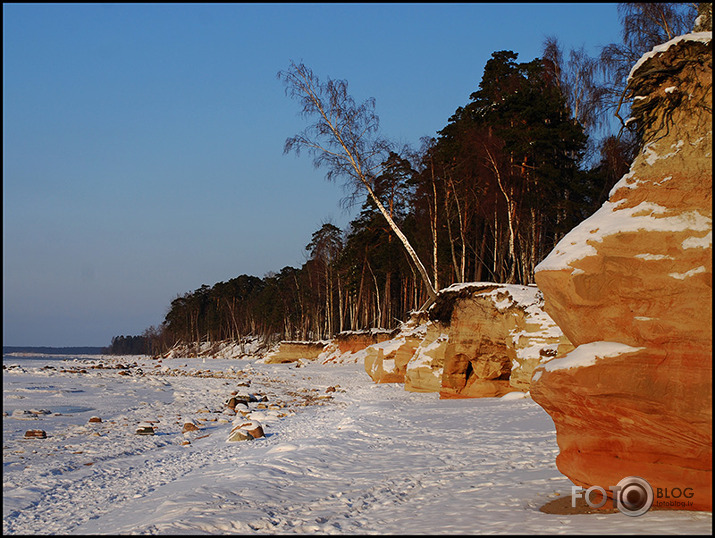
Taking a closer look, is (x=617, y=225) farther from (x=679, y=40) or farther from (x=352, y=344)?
(x=352, y=344)

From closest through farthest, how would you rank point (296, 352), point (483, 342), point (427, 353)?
1. point (483, 342)
2. point (427, 353)
3. point (296, 352)

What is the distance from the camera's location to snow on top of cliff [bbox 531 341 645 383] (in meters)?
5.47

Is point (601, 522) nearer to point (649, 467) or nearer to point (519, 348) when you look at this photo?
point (649, 467)

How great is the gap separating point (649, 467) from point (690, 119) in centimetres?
351

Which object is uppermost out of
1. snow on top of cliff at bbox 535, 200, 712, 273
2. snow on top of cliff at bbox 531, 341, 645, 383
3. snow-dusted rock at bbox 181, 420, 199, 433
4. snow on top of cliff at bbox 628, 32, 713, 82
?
snow on top of cliff at bbox 628, 32, 713, 82

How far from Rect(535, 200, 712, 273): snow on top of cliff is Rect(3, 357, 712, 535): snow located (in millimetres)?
2577

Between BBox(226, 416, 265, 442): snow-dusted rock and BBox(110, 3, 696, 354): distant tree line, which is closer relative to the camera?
BBox(226, 416, 265, 442): snow-dusted rock

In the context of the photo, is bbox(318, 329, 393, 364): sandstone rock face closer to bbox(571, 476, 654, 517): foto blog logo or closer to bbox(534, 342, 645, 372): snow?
bbox(534, 342, 645, 372): snow

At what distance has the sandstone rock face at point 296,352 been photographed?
51.0 metres

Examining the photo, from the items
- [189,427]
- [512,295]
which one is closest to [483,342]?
[512,295]

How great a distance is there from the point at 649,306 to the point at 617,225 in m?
0.90

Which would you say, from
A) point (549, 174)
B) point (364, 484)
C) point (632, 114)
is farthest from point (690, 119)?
point (549, 174)

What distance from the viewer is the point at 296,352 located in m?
52.3

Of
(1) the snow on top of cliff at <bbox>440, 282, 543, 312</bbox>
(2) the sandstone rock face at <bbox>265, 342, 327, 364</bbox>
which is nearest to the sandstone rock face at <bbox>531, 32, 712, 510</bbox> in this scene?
(1) the snow on top of cliff at <bbox>440, 282, 543, 312</bbox>
